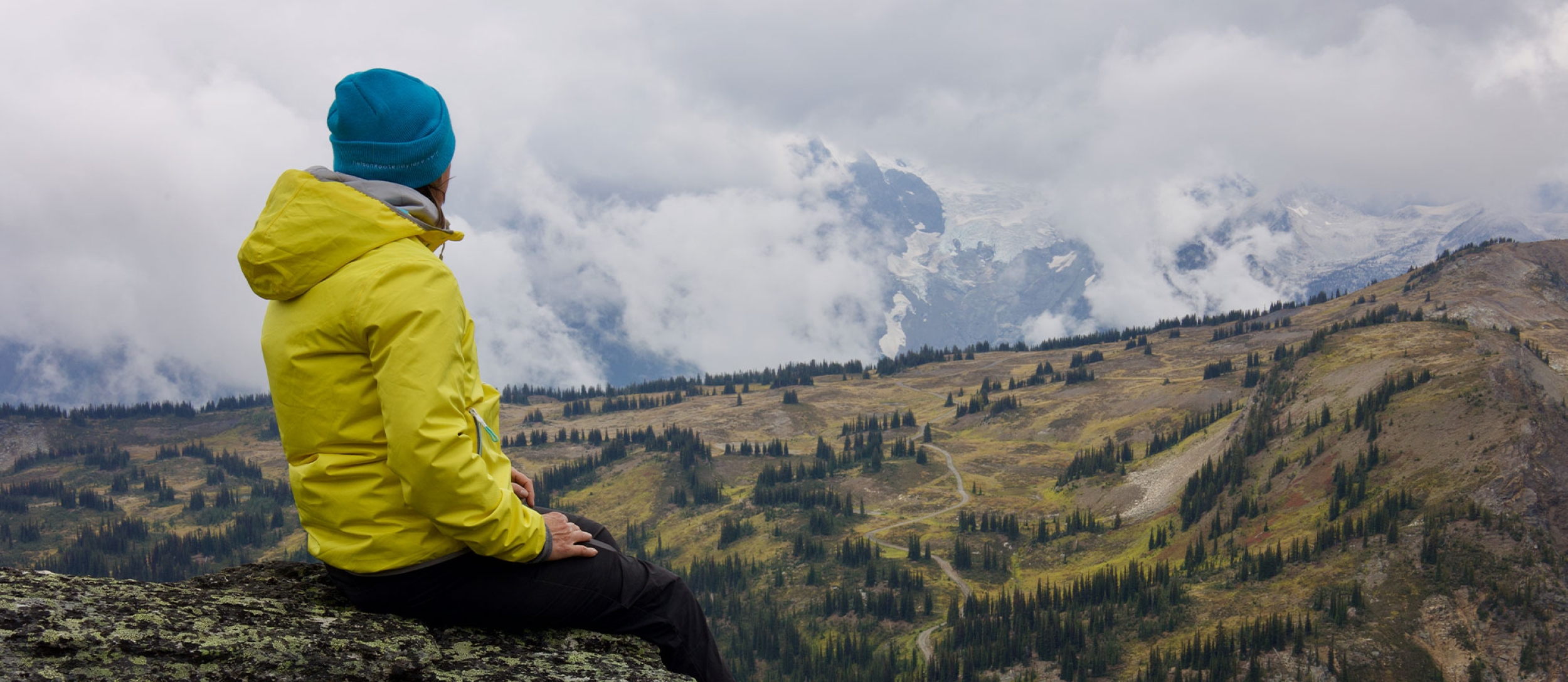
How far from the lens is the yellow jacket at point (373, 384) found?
887cm

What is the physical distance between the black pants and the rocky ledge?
226 mm

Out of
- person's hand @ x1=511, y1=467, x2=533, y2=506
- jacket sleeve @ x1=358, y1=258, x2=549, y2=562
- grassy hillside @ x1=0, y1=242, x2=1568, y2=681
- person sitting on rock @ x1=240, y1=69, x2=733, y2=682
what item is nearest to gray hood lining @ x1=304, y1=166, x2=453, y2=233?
person sitting on rock @ x1=240, y1=69, x2=733, y2=682

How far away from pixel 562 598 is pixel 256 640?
2.98m

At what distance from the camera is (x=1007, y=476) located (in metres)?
196

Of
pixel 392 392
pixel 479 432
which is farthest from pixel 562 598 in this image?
pixel 392 392

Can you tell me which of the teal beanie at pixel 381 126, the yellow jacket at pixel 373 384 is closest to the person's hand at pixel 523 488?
the yellow jacket at pixel 373 384

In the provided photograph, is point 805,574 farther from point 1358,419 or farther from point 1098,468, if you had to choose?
point 1358,419

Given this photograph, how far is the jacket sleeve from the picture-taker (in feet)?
28.7

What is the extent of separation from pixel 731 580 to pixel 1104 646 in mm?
72552

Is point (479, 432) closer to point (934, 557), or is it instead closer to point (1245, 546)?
point (1245, 546)

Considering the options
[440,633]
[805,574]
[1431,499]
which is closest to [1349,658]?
[1431,499]

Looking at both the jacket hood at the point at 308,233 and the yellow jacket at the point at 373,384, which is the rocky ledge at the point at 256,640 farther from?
the jacket hood at the point at 308,233

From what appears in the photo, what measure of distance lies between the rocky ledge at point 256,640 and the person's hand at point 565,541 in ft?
4.17

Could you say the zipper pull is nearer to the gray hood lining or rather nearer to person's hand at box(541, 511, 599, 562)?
person's hand at box(541, 511, 599, 562)
